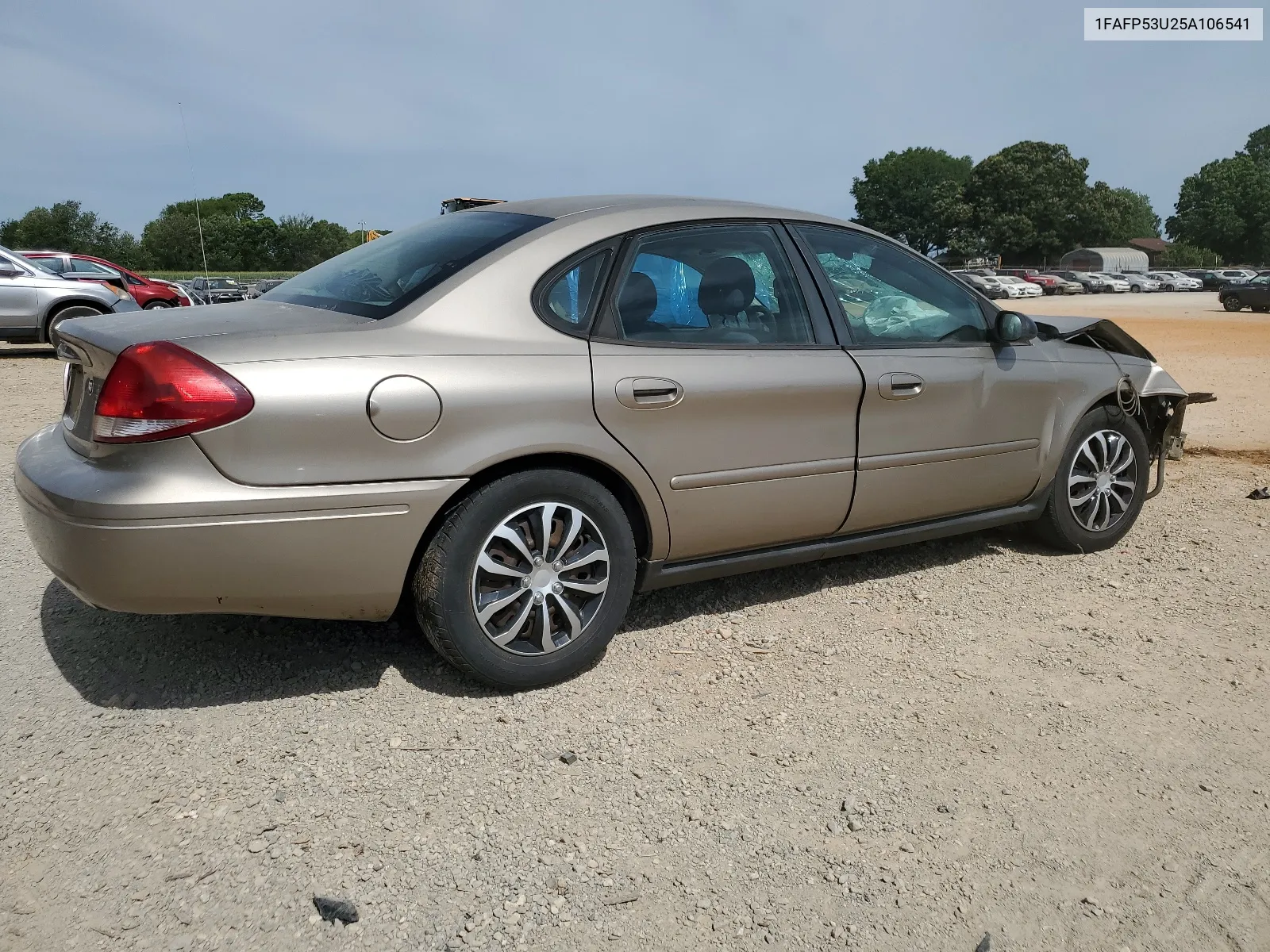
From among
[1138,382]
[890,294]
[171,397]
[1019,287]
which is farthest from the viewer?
[1019,287]

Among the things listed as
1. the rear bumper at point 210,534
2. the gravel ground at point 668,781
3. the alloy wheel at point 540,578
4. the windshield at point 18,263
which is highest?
the windshield at point 18,263

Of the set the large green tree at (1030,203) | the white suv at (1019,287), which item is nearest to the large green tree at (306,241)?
the white suv at (1019,287)

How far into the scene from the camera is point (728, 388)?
3469mm

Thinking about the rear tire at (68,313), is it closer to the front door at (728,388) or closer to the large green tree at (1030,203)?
the front door at (728,388)

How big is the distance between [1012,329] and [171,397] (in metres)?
3.27

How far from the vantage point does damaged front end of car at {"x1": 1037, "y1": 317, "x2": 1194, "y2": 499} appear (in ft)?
15.7

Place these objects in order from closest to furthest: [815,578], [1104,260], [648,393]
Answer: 1. [648,393]
2. [815,578]
3. [1104,260]

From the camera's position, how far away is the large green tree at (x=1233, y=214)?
3438 inches

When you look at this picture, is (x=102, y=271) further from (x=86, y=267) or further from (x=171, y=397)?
(x=171, y=397)

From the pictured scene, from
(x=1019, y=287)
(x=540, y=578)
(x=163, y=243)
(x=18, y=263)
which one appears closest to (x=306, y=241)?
(x=163, y=243)

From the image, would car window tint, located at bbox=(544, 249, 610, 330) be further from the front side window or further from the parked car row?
the parked car row

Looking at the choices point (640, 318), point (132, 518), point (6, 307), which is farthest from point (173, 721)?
point (6, 307)

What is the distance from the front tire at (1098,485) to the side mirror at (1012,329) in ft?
1.97

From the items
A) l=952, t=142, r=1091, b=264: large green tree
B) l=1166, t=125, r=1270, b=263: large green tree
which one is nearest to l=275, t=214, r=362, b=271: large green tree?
l=952, t=142, r=1091, b=264: large green tree
